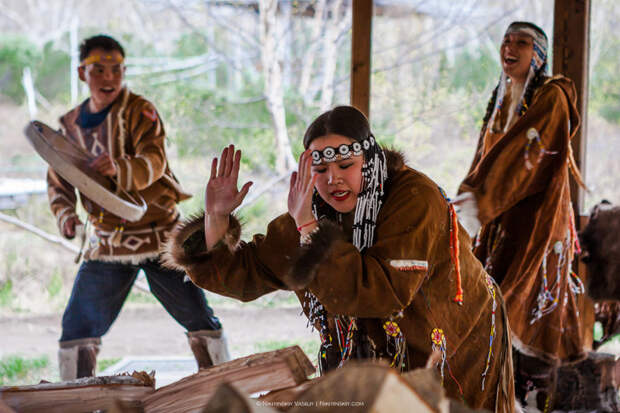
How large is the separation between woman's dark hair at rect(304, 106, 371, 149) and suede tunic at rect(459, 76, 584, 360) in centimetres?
127

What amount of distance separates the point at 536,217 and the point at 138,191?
1914mm

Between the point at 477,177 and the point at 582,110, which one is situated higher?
the point at 582,110

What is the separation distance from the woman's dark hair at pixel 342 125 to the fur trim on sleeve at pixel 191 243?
1.14ft

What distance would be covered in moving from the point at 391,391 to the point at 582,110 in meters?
3.08

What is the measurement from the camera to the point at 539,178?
314 cm

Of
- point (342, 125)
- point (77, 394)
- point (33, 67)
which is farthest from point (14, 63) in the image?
point (77, 394)

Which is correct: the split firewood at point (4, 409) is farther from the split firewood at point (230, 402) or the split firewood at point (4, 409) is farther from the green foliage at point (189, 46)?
the green foliage at point (189, 46)

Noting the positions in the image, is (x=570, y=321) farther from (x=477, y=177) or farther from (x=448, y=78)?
(x=448, y=78)

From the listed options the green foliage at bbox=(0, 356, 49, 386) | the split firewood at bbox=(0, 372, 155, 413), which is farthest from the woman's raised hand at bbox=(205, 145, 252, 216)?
the green foliage at bbox=(0, 356, 49, 386)

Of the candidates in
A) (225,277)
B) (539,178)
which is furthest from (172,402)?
(539,178)

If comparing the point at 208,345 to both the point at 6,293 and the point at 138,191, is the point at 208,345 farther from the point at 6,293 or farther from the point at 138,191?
the point at 6,293

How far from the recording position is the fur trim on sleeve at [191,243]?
196cm

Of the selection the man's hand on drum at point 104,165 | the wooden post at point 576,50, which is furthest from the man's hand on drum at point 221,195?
the wooden post at point 576,50

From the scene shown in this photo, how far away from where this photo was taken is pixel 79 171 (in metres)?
2.91
